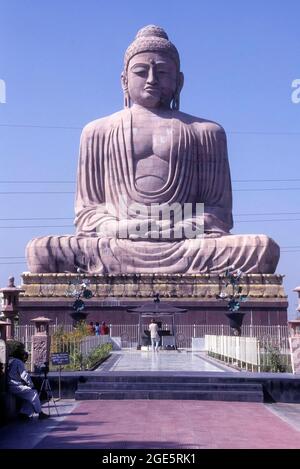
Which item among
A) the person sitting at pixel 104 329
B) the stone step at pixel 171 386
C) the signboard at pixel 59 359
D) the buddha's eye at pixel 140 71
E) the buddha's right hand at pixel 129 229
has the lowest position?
the stone step at pixel 171 386

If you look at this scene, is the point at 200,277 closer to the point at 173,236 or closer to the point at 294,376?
the point at 173,236

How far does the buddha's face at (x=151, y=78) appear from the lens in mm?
28031

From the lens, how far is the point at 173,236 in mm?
26297

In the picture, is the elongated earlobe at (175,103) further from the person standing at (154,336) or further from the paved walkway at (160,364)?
the paved walkway at (160,364)

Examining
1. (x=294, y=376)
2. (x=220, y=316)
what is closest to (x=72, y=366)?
(x=294, y=376)

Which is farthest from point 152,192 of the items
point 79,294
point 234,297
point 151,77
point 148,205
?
point 234,297

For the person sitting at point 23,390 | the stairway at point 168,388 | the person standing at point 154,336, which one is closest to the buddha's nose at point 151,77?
the person standing at point 154,336

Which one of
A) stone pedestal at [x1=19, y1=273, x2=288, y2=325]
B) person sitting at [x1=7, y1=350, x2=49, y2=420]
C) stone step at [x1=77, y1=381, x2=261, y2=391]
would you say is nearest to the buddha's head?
stone pedestal at [x1=19, y1=273, x2=288, y2=325]

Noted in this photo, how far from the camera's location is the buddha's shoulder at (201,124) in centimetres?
2831

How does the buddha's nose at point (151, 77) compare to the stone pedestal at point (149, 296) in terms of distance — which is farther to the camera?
the buddha's nose at point (151, 77)

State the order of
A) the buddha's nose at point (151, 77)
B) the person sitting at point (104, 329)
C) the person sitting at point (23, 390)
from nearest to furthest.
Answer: the person sitting at point (23, 390) < the person sitting at point (104, 329) < the buddha's nose at point (151, 77)

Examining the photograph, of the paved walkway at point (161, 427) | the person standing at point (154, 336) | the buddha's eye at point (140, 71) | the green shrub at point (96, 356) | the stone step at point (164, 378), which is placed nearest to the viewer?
the paved walkway at point (161, 427)

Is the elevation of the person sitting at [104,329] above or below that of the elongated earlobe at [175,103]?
below

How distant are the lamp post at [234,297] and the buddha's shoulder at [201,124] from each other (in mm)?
5841
